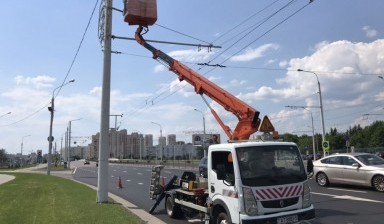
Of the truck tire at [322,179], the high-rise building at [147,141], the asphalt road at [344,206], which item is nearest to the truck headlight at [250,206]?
the asphalt road at [344,206]

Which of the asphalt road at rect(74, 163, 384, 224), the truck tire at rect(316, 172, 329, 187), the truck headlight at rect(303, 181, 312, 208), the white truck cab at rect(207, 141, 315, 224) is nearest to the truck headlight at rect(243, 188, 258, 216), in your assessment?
the white truck cab at rect(207, 141, 315, 224)

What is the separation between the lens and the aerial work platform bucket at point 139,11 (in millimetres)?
16719

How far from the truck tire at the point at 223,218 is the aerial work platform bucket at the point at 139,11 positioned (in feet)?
31.8

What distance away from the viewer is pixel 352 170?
62.3 feet

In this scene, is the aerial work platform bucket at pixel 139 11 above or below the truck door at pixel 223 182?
above

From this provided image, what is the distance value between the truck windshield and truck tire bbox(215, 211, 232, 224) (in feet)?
2.76

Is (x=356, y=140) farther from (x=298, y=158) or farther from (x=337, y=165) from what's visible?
(x=298, y=158)

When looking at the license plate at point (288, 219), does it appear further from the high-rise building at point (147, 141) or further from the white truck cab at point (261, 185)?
the high-rise building at point (147, 141)

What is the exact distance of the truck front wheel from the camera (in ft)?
29.2

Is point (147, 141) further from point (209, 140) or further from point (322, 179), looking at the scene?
point (322, 179)

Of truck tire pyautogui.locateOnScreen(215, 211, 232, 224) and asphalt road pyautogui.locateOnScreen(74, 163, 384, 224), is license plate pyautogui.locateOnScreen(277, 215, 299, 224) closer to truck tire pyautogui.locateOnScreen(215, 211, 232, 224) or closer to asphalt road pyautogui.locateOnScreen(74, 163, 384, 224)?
truck tire pyautogui.locateOnScreen(215, 211, 232, 224)

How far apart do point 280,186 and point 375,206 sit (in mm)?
6159

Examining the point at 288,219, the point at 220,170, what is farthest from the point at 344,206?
the point at 220,170

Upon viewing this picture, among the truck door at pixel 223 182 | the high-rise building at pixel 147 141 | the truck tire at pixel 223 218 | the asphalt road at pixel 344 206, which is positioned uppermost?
the high-rise building at pixel 147 141
